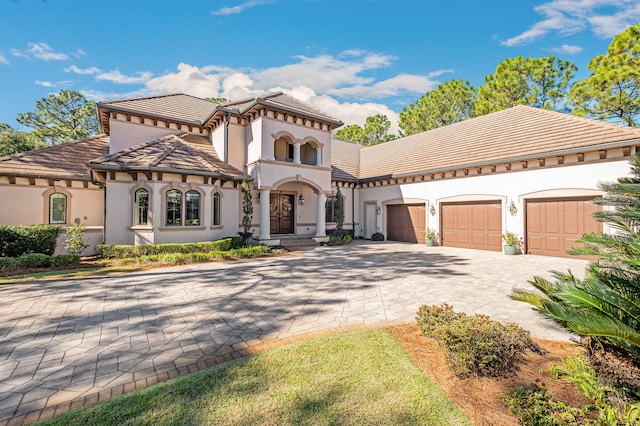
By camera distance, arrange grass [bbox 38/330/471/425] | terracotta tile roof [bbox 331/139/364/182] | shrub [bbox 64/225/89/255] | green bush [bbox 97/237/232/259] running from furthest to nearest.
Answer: terracotta tile roof [bbox 331/139/364/182] → green bush [bbox 97/237/232/259] → shrub [bbox 64/225/89/255] → grass [bbox 38/330/471/425]

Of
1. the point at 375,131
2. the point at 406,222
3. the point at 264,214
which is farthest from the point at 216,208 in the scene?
the point at 375,131

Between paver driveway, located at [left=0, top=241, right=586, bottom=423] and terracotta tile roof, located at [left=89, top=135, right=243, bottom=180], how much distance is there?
189 inches

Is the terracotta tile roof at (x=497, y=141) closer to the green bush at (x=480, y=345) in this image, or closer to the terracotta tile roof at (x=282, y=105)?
the terracotta tile roof at (x=282, y=105)

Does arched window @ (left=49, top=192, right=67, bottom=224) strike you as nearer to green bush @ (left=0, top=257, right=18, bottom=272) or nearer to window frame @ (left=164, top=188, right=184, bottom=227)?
green bush @ (left=0, top=257, right=18, bottom=272)

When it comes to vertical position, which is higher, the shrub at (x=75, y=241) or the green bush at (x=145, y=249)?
the shrub at (x=75, y=241)

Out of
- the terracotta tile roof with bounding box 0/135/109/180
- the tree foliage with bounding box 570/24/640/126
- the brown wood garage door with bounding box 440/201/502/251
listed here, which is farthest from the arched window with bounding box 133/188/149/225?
the tree foliage with bounding box 570/24/640/126

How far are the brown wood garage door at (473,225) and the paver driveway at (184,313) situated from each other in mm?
4079

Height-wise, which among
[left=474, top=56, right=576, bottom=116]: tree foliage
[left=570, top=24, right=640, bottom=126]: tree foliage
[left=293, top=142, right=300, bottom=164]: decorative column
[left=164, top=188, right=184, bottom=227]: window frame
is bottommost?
[left=164, top=188, right=184, bottom=227]: window frame

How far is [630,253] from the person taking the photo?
303 cm

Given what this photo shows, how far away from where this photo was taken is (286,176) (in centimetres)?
1512

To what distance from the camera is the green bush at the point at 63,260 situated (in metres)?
9.44

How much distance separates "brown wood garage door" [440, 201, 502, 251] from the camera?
45.2 ft

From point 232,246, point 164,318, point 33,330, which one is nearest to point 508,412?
point 164,318

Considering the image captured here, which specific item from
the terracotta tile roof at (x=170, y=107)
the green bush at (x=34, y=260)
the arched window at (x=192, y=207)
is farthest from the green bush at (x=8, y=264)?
the terracotta tile roof at (x=170, y=107)
